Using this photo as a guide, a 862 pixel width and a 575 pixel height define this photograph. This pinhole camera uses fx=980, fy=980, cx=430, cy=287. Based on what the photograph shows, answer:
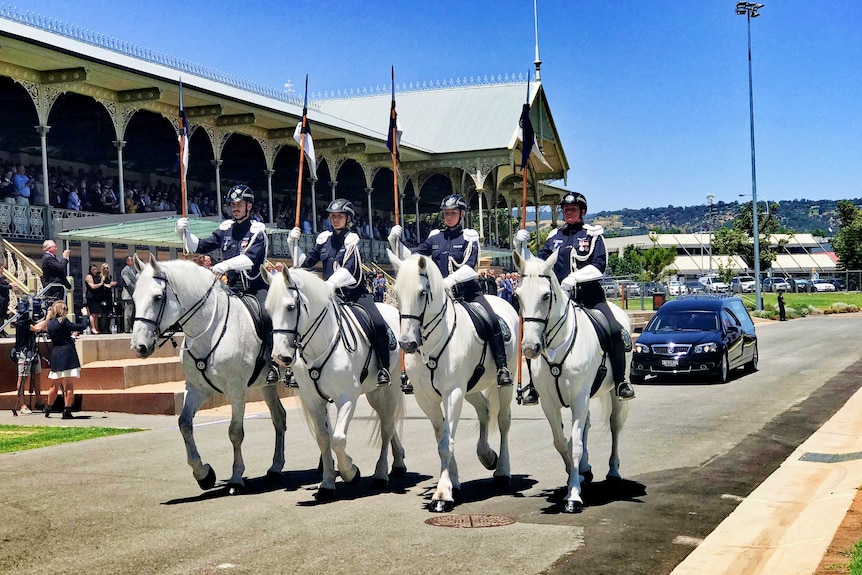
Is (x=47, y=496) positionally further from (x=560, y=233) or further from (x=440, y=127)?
(x=440, y=127)

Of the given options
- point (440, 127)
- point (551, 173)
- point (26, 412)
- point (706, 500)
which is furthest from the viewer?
point (551, 173)

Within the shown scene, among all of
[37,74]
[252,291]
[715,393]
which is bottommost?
[715,393]

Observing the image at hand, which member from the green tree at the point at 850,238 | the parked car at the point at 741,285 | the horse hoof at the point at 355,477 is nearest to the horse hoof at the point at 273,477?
the horse hoof at the point at 355,477

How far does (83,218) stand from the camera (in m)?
25.7

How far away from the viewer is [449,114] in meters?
51.8

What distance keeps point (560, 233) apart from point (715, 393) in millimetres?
10376

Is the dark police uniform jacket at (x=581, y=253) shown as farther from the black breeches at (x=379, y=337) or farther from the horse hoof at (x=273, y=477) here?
the horse hoof at (x=273, y=477)

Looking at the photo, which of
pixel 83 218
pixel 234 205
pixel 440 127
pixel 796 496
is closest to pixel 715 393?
pixel 796 496

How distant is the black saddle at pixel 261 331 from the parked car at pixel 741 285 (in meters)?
70.9

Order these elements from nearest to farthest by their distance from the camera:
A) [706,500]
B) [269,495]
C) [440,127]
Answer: [706,500]
[269,495]
[440,127]

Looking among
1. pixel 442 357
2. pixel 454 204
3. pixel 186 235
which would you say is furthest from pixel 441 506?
pixel 186 235

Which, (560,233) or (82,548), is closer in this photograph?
(82,548)

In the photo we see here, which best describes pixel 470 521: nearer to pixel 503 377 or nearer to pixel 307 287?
pixel 503 377

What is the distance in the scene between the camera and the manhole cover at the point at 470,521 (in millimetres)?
8242
